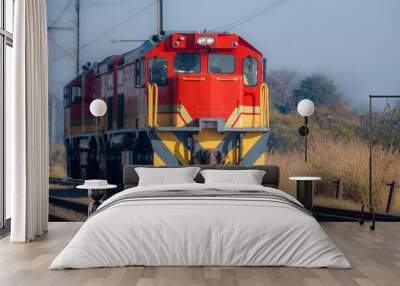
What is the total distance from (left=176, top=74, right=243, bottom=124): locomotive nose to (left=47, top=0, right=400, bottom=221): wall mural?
12 mm

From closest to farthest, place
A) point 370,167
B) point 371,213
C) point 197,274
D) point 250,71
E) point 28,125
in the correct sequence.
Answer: point 197,274, point 28,125, point 370,167, point 371,213, point 250,71

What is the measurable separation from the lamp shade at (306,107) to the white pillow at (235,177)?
0.97m

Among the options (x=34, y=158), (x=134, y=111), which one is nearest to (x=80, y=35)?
(x=134, y=111)

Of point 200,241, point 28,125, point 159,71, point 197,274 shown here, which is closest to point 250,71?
point 159,71

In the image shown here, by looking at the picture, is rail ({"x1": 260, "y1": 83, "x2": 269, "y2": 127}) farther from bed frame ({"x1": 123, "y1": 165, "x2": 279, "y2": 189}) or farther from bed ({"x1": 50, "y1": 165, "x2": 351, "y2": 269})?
bed ({"x1": 50, "y1": 165, "x2": 351, "y2": 269})

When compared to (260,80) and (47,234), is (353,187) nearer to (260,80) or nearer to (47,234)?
(260,80)

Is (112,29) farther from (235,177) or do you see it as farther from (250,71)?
(235,177)

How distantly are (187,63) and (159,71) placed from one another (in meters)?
0.35

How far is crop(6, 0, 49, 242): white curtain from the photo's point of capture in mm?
5566

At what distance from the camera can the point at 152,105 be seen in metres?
7.01

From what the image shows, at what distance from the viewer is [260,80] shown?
7289 mm

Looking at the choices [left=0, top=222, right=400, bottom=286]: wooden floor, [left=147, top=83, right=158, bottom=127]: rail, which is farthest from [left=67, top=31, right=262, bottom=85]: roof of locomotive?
[left=0, top=222, right=400, bottom=286]: wooden floor

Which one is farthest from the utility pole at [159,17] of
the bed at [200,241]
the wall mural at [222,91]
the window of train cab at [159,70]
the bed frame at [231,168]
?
the bed at [200,241]

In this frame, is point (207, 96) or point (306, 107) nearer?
point (306, 107)
